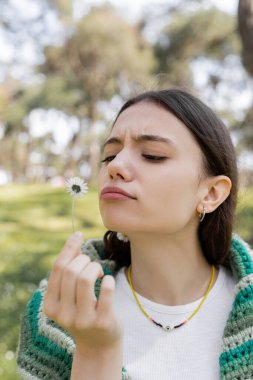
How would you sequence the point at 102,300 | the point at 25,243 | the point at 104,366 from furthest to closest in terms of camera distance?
the point at 25,243, the point at 104,366, the point at 102,300

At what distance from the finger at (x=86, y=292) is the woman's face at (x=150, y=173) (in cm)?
41

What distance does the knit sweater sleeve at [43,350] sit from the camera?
69.3 inches

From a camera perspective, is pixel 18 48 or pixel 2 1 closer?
pixel 2 1

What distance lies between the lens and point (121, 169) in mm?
1675

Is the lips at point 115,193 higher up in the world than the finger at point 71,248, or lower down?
higher up

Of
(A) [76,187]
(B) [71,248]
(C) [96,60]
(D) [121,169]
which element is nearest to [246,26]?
(D) [121,169]

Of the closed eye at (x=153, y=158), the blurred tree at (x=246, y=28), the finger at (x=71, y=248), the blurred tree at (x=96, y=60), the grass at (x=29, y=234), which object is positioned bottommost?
the grass at (x=29, y=234)

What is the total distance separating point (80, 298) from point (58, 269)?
10 cm

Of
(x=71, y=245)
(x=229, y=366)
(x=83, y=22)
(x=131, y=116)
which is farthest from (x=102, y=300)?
(x=83, y=22)

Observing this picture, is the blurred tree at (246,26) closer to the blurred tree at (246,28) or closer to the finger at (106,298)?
the blurred tree at (246,28)

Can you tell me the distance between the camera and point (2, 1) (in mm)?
16469

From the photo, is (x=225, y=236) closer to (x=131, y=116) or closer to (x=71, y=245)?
(x=131, y=116)

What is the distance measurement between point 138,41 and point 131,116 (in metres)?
21.9

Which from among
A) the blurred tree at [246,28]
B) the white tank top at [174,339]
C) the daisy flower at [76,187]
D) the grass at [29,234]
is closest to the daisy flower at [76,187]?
the daisy flower at [76,187]
